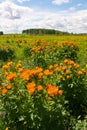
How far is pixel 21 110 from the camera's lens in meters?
5.93

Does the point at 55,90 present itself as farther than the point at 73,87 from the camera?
No

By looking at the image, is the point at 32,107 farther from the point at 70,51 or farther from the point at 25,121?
the point at 70,51

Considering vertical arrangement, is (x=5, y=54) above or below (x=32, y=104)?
below

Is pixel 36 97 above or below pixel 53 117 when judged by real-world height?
above

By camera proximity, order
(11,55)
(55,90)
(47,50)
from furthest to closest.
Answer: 1. (11,55)
2. (47,50)
3. (55,90)

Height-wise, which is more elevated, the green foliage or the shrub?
the shrub

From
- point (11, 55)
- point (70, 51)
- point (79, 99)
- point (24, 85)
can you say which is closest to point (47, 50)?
point (70, 51)

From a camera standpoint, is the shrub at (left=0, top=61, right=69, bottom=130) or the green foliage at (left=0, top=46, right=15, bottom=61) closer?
the shrub at (left=0, top=61, right=69, bottom=130)

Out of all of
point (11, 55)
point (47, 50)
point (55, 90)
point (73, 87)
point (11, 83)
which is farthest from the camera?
point (11, 55)

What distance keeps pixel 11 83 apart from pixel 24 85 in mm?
277

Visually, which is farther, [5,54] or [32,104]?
[5,54]

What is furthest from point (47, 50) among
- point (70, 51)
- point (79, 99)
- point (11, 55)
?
point (79, 99)

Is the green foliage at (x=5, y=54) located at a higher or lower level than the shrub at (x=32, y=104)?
lower

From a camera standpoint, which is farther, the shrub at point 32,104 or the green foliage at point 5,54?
the green foliage at point 5,54
